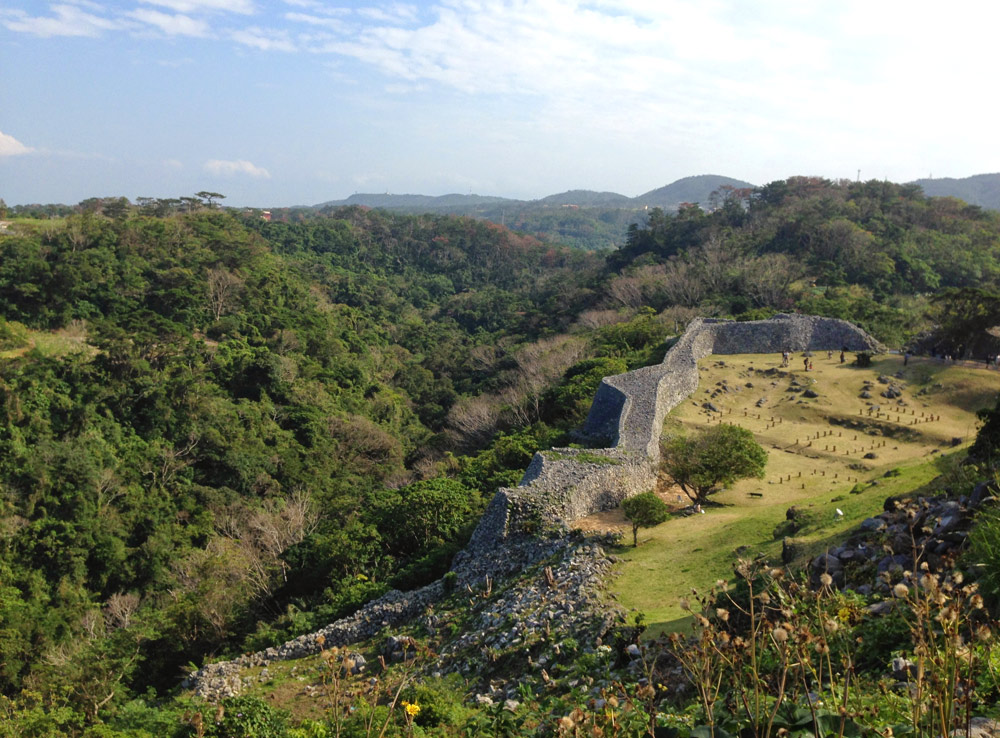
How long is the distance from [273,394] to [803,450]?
82.5 feet

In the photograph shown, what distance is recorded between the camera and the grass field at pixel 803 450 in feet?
39.9

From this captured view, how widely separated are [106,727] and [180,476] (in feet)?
67.4

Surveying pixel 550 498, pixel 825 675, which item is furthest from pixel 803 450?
pixel 825 675

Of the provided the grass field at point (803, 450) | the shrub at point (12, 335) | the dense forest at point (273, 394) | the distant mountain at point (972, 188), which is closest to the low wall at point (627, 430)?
the grass field at point (803, 450)

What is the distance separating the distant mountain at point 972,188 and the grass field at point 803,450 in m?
169

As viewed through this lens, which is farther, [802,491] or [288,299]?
[288,299]

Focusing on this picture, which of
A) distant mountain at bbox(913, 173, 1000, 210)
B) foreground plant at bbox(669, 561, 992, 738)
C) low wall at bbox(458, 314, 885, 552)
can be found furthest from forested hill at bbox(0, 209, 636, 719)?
distant mountain at bbox(913, 173, 1000, 210)

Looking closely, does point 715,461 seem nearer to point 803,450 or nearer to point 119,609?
point 803,450

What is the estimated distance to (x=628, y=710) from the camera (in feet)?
17.0

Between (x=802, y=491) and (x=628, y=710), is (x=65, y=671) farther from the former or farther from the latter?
(x=802, y=491)

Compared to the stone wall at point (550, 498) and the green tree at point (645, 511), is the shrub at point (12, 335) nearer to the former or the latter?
the stone wall at point (550, 498)

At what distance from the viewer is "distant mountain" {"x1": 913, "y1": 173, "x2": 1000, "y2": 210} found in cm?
16788

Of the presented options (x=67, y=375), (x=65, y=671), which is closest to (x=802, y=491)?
(x=65, y=671)

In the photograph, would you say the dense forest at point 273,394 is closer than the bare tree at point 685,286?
Yes
